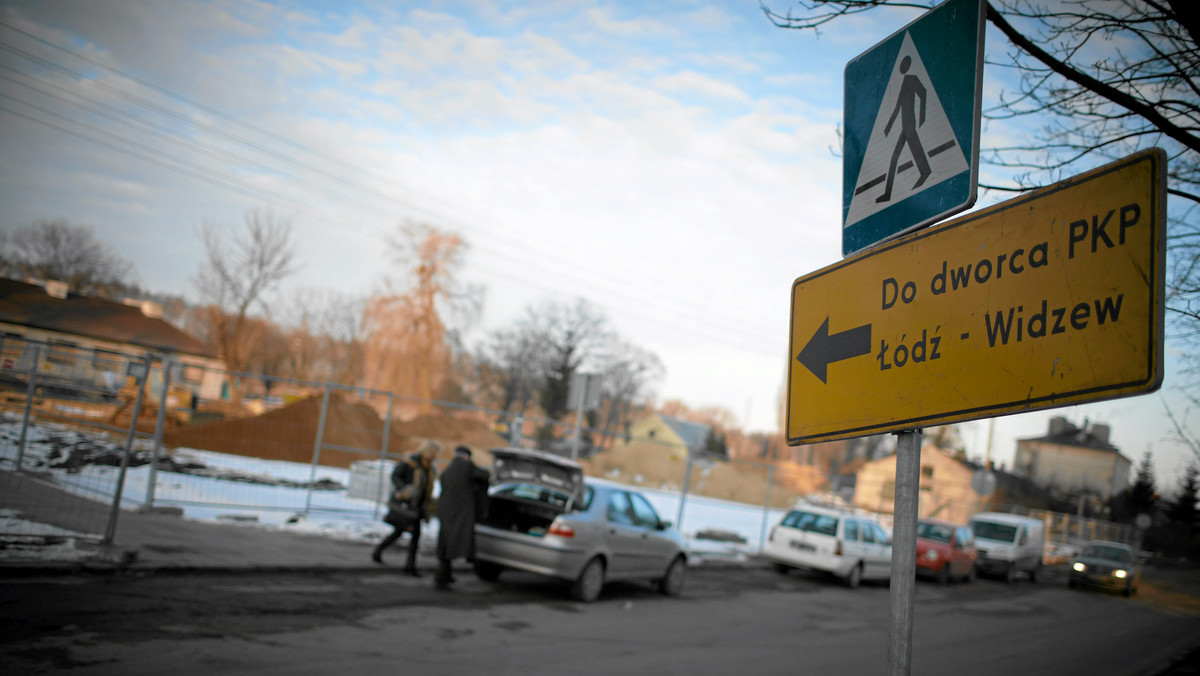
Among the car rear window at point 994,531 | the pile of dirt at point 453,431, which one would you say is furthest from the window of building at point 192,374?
the car rear window at point 994,531

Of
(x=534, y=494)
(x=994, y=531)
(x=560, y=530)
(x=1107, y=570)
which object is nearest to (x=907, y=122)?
(x=560, y=530)

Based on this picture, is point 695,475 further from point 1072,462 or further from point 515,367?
point 1072,462

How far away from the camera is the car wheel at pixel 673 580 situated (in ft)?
38.0

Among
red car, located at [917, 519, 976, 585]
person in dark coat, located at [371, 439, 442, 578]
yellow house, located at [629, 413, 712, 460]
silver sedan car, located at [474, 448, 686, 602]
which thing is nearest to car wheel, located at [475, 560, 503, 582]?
silver sedan car, located at [474, 448, 686, 602]

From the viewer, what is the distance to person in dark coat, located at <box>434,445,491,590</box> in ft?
30.4

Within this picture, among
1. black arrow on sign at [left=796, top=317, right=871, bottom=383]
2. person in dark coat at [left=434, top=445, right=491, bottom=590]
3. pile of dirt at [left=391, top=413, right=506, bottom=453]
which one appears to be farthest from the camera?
pile of dirt at [left=391, top=413, right=506, bottom=453]

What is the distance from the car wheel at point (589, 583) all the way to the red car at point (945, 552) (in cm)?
1207

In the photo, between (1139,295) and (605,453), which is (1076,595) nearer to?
(605,453)

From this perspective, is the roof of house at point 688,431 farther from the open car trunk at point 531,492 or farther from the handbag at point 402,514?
the handbag at point 402,514

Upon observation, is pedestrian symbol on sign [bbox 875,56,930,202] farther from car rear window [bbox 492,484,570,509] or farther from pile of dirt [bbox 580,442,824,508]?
pile of dirt [bbox 580,442,824,508]

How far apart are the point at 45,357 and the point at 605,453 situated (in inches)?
1019

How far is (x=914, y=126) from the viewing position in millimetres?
2422

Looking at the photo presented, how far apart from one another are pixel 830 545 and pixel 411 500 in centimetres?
980

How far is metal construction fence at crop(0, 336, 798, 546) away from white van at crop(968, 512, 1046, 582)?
50.3 feet
